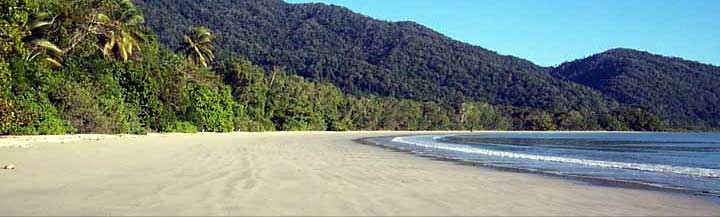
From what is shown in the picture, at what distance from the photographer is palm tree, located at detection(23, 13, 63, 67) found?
32.1 metres

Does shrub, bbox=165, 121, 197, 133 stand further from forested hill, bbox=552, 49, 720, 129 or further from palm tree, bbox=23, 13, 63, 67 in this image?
forested hill, bbox=552, 49, 720, 129

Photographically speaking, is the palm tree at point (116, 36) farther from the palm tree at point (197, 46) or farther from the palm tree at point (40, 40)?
Answer: the palm tree at point (197, 46)

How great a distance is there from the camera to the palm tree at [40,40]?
32125 millimetres

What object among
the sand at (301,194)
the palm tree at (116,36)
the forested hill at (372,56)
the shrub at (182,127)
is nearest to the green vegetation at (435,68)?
the forested hill at (372,56)

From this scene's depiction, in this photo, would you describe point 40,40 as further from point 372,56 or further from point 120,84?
point 372,56

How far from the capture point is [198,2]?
19238 centimetres

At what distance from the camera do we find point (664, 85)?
173m

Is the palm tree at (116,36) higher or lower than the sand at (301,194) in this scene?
higher

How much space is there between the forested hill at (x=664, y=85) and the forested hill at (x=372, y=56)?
49.5 ft

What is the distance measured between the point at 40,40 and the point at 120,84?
10.3m

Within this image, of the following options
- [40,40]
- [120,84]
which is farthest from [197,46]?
[40,40]

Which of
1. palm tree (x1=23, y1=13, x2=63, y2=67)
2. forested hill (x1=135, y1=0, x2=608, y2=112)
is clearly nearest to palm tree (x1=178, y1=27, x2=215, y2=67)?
palm tree (x1=23, y1=13, x2=63, y2=67)

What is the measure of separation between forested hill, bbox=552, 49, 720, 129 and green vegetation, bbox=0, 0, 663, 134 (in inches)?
4325

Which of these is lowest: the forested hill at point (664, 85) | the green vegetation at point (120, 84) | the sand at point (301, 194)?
the sand at point (301, 194)
